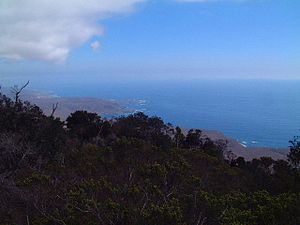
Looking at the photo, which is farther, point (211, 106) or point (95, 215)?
point (211, 106)

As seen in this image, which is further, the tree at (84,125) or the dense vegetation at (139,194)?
the tree at (84,125)

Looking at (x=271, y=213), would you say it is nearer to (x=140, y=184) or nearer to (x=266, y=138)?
(x=140, y=184)

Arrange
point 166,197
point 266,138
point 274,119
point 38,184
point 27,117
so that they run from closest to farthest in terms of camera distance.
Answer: point 166,197 < point 38,184 < point 27,117 < point 266,138 < point 274,119

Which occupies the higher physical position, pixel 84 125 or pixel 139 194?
pixel 139 194

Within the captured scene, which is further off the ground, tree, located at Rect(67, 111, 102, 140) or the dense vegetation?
the dense vegetation

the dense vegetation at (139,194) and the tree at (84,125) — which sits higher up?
the dense vegetation at (139,194)

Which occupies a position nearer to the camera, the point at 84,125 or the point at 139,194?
the point at 139,194

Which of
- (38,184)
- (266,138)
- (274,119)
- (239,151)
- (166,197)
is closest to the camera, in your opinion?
(166,197)

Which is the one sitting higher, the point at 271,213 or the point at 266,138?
the point at 271,213

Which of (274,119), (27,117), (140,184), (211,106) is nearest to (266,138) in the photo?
(274,119)

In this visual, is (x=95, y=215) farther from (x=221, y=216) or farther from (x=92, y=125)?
(x=92, y=125)

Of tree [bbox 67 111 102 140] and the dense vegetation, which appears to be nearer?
the dense vegetation
